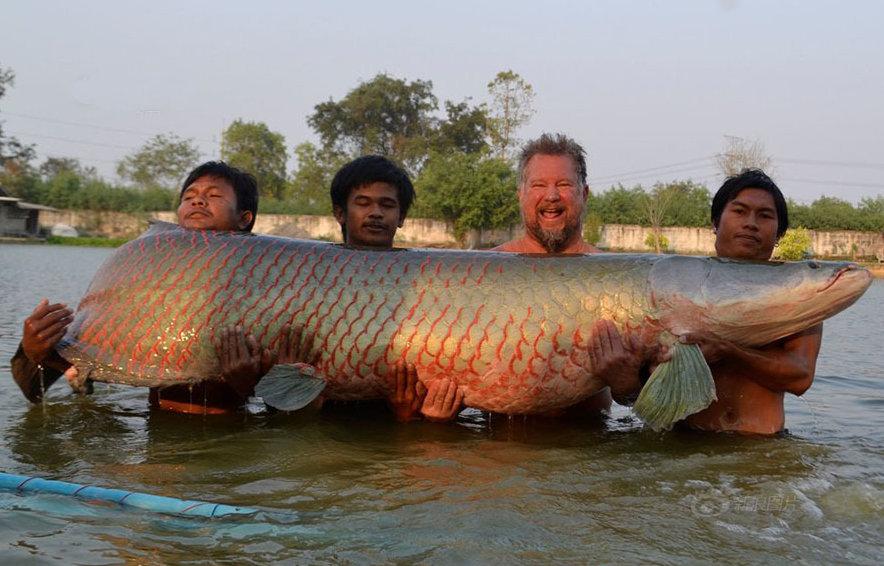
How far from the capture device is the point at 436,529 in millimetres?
2672

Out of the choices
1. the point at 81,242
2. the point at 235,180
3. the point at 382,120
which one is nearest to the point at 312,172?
the point at 382,120

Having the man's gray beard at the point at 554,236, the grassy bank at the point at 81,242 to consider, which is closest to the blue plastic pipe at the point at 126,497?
the man's gray beard at the point at 554,236

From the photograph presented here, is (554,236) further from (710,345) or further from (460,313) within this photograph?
(710,345)

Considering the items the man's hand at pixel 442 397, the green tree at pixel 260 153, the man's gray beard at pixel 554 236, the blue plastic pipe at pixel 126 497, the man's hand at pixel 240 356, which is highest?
the green tree at pixel 260 153

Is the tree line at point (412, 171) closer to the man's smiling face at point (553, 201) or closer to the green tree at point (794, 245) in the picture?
the green tree at point (794, 245)

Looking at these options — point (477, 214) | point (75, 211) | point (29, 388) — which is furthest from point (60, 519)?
point (75, 211)

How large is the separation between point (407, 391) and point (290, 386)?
555mm

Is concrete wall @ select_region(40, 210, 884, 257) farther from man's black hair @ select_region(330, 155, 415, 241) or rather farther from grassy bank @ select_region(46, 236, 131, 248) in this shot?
man's black hair @ select_region(330, 155, 415, 241)

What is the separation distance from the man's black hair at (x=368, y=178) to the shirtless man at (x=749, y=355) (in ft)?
5.66

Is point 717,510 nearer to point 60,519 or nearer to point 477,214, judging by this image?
point 60,519

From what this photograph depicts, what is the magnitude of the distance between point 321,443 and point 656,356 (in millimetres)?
1660

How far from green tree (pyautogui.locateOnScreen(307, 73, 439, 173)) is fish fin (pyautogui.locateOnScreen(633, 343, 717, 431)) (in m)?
50.9

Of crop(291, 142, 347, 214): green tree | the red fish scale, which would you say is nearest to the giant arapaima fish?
the red fish scale

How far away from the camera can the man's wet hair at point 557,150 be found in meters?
4.57
